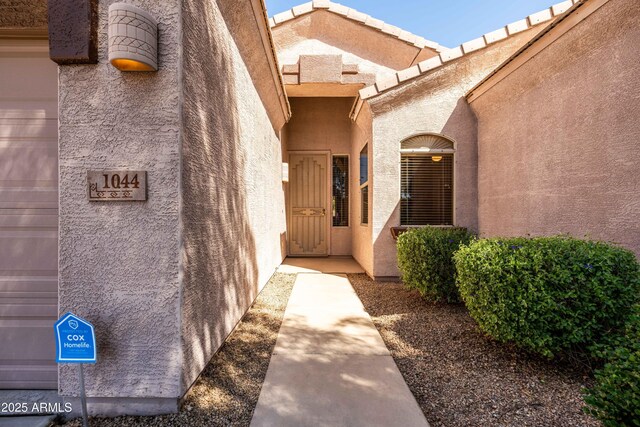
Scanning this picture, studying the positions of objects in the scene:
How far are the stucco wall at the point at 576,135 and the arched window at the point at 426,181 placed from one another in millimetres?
932

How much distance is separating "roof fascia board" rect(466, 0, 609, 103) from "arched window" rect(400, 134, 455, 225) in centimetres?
126

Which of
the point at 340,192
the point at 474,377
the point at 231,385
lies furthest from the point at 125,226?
the point at 340,192

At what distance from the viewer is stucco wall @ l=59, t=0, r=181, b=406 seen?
205 centimetres

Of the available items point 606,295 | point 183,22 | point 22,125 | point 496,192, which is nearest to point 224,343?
point 22,125

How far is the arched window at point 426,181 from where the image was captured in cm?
575

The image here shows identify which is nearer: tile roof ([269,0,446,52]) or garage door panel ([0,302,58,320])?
garage door panel ([0,302,58,320])

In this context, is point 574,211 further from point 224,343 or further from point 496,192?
point 224,343

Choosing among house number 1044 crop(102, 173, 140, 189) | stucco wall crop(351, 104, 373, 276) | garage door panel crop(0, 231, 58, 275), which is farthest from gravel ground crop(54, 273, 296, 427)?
stucco wall crop(351, 104, 373, 276)

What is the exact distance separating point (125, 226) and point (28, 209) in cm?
93

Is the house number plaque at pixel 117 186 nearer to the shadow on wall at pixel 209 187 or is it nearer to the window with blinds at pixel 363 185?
the shadow on wall at pixel 209 187

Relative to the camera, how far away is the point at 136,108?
6.81 feet

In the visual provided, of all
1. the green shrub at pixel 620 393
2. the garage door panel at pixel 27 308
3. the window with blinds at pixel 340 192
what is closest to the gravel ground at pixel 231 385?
the garage door panel at pixel 27 308

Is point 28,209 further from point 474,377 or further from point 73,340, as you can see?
point 474,377

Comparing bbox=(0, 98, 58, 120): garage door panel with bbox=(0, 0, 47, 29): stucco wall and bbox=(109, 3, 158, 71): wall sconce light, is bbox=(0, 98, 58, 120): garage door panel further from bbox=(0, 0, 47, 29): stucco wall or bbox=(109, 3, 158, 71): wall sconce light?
bbox=(109, 3, 158, 71): wall sconce light
